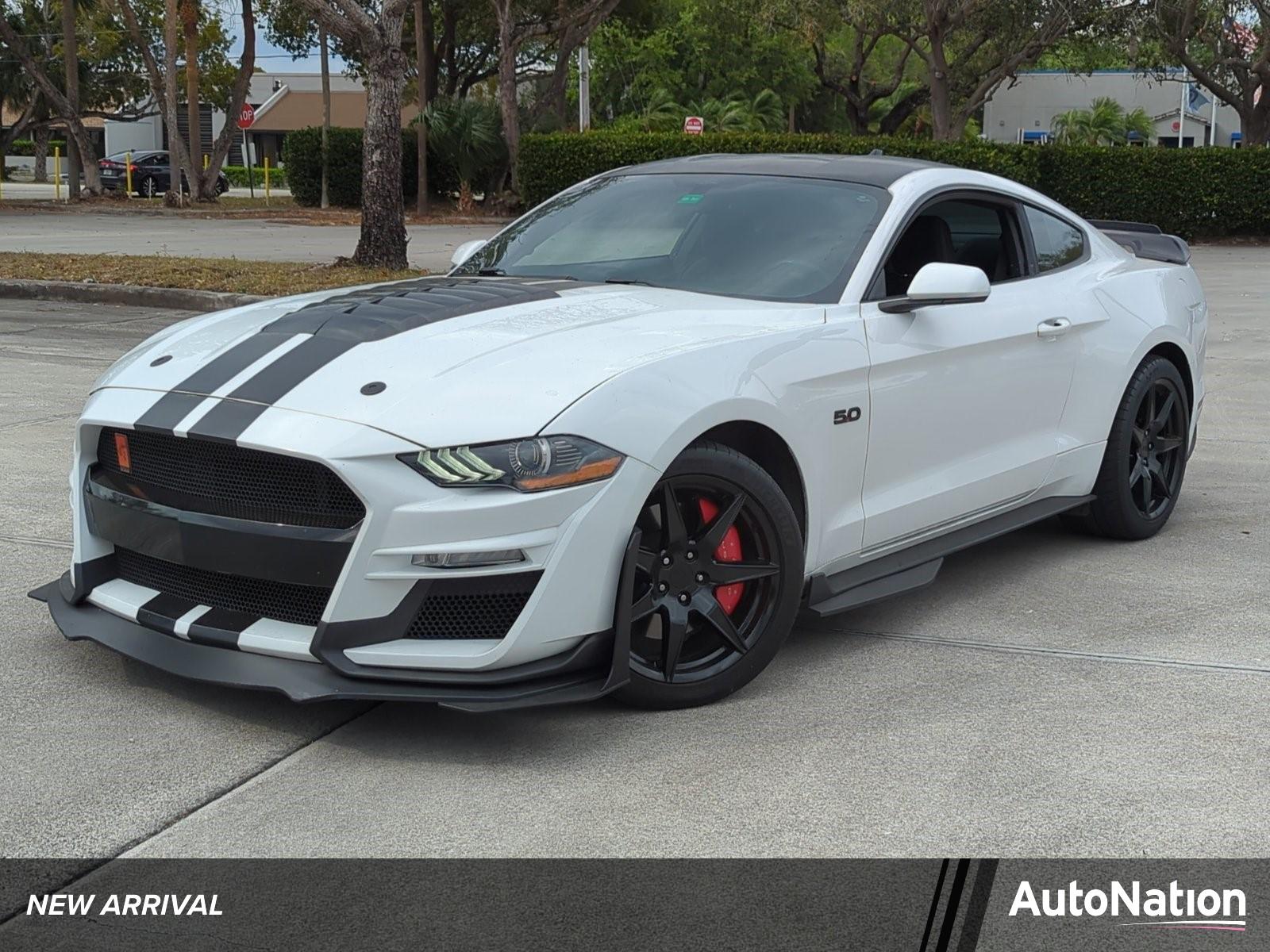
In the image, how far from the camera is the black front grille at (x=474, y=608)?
367 centimetres

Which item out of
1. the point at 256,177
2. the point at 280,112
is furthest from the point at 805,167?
the point at 280,112

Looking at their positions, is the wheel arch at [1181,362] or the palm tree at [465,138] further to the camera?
the palm tree at [465,138]

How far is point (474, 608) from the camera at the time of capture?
3699 mm

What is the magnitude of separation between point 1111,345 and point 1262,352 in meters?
7.39

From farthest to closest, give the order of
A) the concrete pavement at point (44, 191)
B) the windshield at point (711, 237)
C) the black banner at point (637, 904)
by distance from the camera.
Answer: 1. the concrete pavement at point (44, 191)
2. the windshield at point (711, 237)
3. the black banner at point (637, 904)

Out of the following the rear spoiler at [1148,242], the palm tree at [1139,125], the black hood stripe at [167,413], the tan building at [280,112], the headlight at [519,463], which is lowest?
the headlight at [519,463]

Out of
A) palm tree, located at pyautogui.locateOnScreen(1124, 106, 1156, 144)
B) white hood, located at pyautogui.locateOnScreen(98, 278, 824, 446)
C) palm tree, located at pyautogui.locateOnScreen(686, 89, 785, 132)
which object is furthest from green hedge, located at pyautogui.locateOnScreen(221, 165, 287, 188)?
white hood, located at pyautogui.locateOnScreen(98, 278, 824, 446)

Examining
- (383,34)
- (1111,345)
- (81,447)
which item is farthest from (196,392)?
(383,34)

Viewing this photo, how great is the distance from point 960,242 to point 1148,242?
6.69ft

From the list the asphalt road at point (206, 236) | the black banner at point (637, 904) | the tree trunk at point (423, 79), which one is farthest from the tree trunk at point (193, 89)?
the black banner at point (637, 904)

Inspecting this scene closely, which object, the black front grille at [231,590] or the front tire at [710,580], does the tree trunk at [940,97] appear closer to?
the front tire at [710,580]

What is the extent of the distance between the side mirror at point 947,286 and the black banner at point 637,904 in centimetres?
195

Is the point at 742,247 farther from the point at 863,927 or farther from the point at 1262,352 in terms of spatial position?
the point at 1262,352

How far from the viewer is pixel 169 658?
12.8ft
